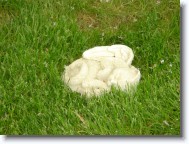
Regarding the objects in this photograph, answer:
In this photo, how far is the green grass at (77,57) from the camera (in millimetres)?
4742

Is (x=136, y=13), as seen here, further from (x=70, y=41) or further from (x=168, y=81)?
(x=168, y=81)

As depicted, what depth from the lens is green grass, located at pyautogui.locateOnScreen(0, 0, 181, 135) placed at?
474 cm

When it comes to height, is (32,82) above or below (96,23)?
below

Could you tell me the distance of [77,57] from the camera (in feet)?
19.0

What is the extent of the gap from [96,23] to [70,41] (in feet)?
2.01

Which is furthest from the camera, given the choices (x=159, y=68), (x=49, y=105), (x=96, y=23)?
(x=96, y=23)

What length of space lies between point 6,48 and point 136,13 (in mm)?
1763

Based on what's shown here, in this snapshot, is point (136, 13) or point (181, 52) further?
point (136, 13)

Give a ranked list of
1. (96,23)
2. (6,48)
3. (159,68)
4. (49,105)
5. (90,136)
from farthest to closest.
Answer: (96,23), (6,48), (159,68), (49,105), (90,136)

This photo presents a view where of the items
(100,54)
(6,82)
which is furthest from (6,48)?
(100,54)

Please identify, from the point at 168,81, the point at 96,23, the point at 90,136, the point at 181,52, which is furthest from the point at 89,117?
the point at 96,23

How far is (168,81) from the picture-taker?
5.10 metres

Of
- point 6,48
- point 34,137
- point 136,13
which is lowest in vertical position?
point 34,137

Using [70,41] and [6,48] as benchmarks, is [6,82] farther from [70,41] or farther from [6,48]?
[70,41]
